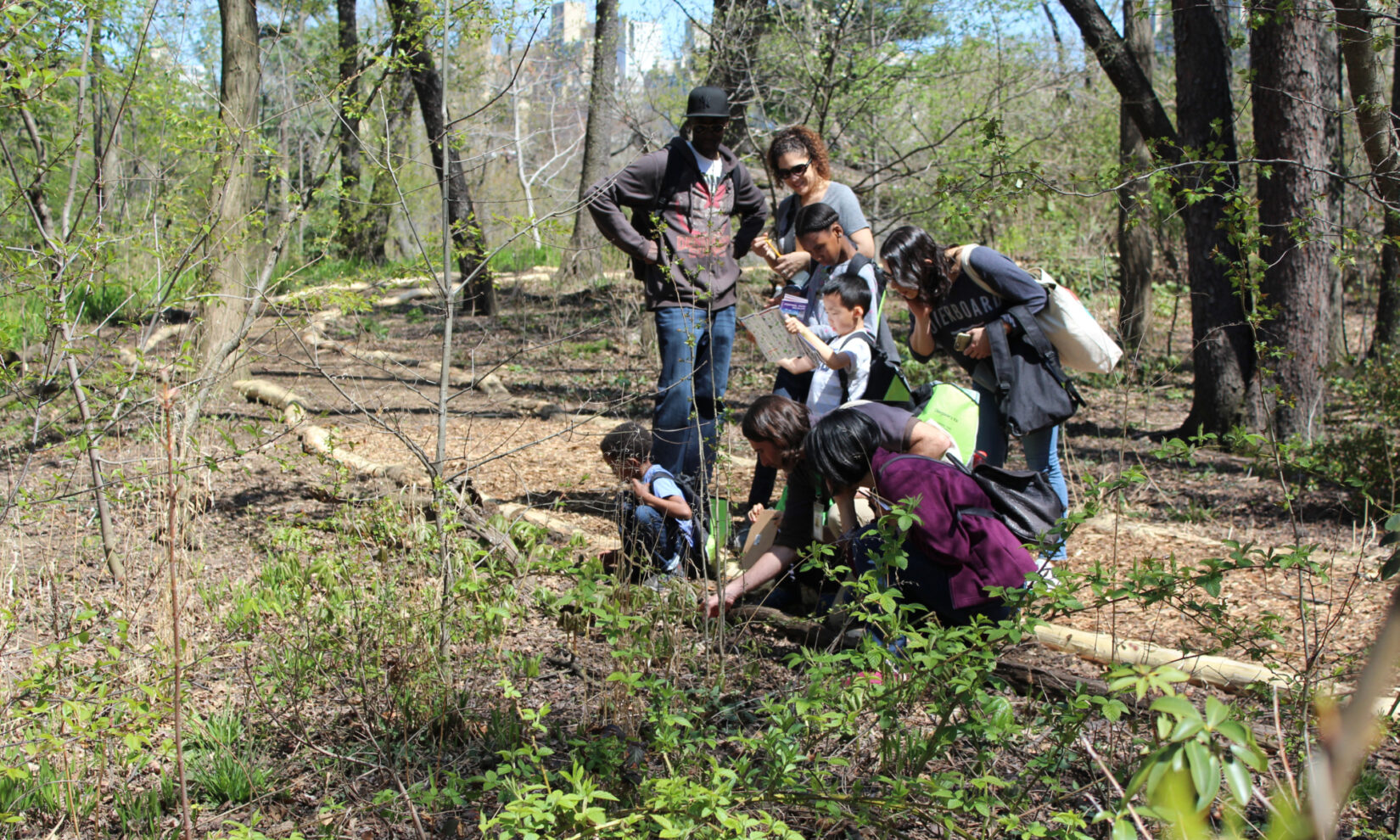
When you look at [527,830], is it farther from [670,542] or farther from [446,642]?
[670,542]

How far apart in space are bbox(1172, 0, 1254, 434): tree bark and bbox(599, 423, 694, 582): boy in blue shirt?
3.91 meters

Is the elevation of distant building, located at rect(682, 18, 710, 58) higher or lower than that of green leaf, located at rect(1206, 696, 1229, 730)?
higher

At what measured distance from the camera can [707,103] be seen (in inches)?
181

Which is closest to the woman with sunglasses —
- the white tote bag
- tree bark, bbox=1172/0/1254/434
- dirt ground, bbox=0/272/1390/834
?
the white tote bag

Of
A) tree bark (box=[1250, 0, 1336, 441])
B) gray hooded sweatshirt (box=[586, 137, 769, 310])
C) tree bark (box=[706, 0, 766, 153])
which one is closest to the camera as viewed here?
gray hooded sweatshirt (box=[586, 137, 769, 310])

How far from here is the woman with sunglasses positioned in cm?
460

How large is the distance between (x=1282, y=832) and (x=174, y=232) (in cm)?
474

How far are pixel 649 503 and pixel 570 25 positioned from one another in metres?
12.7

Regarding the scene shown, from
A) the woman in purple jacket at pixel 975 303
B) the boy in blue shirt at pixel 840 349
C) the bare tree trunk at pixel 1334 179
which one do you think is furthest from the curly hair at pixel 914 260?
the bare tree trunk at pixel 1334 179

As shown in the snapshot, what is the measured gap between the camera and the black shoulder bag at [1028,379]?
395cm

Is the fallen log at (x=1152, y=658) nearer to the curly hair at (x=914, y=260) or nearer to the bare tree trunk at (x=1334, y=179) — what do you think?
the curly hair at (x=914, y=260)

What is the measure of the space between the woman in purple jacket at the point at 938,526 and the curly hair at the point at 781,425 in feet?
1.31

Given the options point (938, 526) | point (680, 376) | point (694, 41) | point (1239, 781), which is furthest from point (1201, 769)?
point (694, 41)

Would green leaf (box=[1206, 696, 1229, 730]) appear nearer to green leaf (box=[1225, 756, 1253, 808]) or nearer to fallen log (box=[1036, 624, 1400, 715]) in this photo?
green leaf (box=[1225, 756, 1253, 808])
